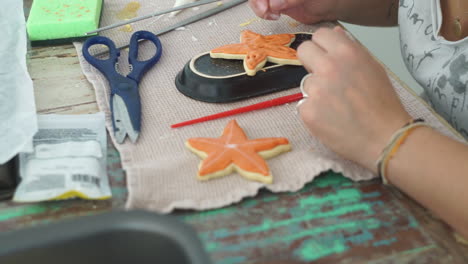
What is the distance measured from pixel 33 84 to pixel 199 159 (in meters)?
0.30

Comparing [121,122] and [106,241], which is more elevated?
[106,241]

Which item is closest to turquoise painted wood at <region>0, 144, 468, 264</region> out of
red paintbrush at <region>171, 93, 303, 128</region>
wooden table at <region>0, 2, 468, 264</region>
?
A: wooden table at <region>0, 2, 468, 264</region>

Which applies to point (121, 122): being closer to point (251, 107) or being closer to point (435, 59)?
point (251, 107)

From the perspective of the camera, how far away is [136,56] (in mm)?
820

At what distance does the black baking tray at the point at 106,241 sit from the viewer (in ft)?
1.07

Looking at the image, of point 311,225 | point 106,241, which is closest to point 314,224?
point 311,225

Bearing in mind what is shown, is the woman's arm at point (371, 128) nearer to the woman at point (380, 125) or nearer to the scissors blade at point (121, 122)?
the woman at point (380, 125)

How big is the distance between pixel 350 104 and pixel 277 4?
1.04ft

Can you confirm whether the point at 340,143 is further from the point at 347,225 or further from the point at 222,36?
the point at 222,36

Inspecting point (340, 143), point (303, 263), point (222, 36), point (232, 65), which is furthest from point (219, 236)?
point (222, 36)

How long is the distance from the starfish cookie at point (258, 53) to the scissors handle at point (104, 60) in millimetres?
151

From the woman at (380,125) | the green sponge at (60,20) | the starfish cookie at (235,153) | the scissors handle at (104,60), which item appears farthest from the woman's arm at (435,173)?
the green sponge at (60,20)

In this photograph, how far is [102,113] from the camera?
27.7 inches

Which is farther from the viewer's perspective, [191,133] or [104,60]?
[104,60]
